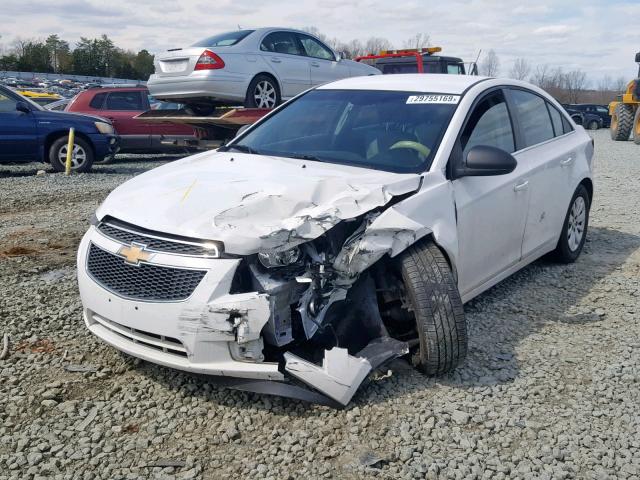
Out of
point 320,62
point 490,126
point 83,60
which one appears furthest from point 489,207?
point 83,60

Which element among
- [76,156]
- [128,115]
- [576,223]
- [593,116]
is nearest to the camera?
[576,223]

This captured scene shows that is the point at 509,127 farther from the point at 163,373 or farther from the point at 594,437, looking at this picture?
the point at 163,373

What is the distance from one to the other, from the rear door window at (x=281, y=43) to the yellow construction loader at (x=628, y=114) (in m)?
13.4

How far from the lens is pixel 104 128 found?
40.2ft

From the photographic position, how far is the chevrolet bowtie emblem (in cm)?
325

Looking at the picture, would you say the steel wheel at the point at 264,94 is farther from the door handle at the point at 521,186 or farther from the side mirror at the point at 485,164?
the side mirror at the point at 485,164

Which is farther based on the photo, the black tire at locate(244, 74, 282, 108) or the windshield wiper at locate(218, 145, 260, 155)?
the black tire at locate(244, 74, 282, 108)

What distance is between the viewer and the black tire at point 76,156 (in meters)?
11.8

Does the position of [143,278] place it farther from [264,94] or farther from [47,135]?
[47,135]

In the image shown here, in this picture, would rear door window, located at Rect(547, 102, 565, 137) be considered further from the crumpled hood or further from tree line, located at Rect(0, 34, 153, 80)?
tree line, located at Rect(0, 34, 153, 80)

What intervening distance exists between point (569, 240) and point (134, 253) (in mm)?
4067

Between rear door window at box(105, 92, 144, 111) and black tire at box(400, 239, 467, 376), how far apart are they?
1187 cm

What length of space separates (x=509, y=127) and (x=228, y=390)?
113 inches

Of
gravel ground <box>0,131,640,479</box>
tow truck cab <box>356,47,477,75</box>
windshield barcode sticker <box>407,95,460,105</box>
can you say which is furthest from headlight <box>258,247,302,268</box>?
tow truck cab <box>356,47,477,75</box>
